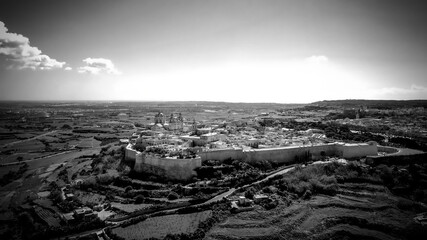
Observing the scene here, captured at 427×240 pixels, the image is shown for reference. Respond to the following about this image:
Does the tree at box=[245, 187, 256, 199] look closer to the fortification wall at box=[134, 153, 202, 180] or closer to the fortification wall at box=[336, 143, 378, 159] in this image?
the fortification wall at box=[134, 153, 202, 180]

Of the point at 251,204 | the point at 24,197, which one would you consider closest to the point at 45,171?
the point at 24,197

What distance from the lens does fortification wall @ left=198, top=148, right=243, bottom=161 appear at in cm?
2859

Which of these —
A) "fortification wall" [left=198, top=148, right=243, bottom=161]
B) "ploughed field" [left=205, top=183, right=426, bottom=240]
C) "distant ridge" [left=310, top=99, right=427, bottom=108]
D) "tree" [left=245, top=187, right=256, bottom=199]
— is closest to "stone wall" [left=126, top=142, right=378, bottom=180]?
"fortification wall" [left=198, top=148, right=243, bottom=161]

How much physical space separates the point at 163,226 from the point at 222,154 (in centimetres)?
1222

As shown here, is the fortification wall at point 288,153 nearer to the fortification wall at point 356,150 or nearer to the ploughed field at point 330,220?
the fortification wall at point 356,150

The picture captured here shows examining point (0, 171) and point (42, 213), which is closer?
point (42, 213)

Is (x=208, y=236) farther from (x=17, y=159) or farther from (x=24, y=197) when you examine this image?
(x=17, y=159)

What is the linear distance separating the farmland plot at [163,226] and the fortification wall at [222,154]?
9118 millimetres

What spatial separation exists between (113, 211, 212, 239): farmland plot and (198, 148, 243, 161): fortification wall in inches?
359

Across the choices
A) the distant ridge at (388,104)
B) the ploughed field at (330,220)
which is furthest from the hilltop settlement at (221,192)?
the distant ridge at (388,104)

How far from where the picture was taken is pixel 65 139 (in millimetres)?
56406

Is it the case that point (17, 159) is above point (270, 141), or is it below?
below

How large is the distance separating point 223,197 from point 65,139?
4629cm

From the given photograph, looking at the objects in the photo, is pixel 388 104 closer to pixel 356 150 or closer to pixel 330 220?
pixel 356 150
